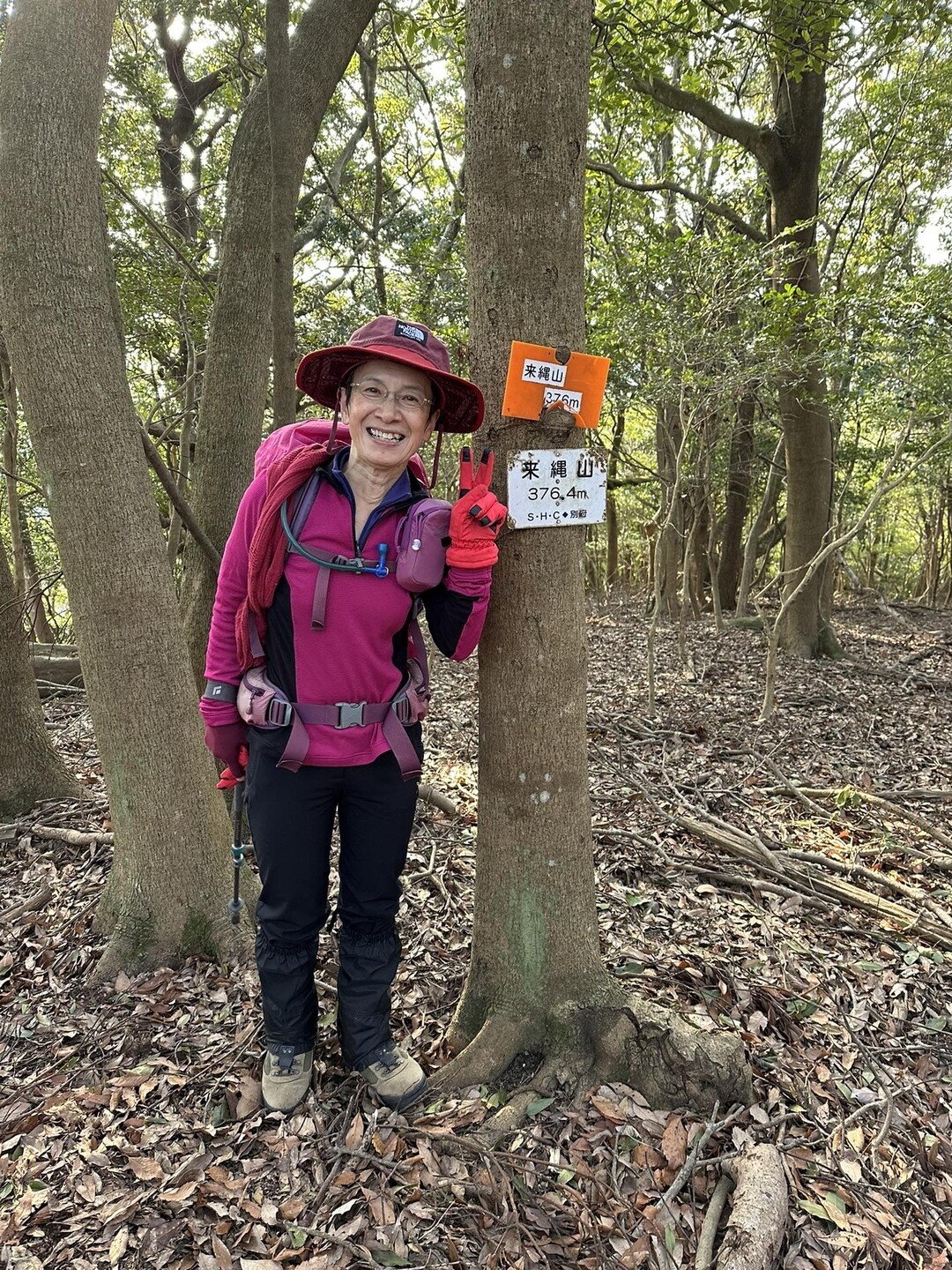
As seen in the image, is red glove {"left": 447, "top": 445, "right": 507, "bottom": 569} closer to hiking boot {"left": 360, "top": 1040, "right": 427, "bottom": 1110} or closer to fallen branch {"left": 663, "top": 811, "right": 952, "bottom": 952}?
hiking boot {"left": 360, "top": 1040, "right": 427, "bottom": 1110}

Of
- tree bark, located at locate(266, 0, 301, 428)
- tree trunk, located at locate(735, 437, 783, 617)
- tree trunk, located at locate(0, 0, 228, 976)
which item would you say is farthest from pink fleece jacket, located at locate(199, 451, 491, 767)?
tree trunk, located at locate(735, 437, 783, 617)

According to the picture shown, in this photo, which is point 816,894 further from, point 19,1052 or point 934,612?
point 934,612

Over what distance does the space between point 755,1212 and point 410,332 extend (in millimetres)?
2739

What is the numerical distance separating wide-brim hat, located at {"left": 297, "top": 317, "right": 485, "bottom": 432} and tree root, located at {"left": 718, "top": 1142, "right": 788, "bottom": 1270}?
96.1 inches

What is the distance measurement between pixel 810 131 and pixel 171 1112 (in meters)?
11.9

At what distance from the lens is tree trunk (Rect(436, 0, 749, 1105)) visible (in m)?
2.16

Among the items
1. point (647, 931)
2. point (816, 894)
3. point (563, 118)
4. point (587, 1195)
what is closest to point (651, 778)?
point (816, 894)

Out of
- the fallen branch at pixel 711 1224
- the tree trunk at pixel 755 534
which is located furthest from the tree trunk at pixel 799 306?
the fallen branch at pixel 711 1224

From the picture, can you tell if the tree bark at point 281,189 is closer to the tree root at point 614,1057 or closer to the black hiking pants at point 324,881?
the black hiking pants at point 324,881

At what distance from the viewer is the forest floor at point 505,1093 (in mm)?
2086

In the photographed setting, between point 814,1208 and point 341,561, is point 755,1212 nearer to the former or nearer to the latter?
point 814,1208

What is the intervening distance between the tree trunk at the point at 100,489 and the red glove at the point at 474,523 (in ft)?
5.14

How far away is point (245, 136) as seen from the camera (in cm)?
451

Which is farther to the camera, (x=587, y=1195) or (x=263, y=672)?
(x=263, y=672)
